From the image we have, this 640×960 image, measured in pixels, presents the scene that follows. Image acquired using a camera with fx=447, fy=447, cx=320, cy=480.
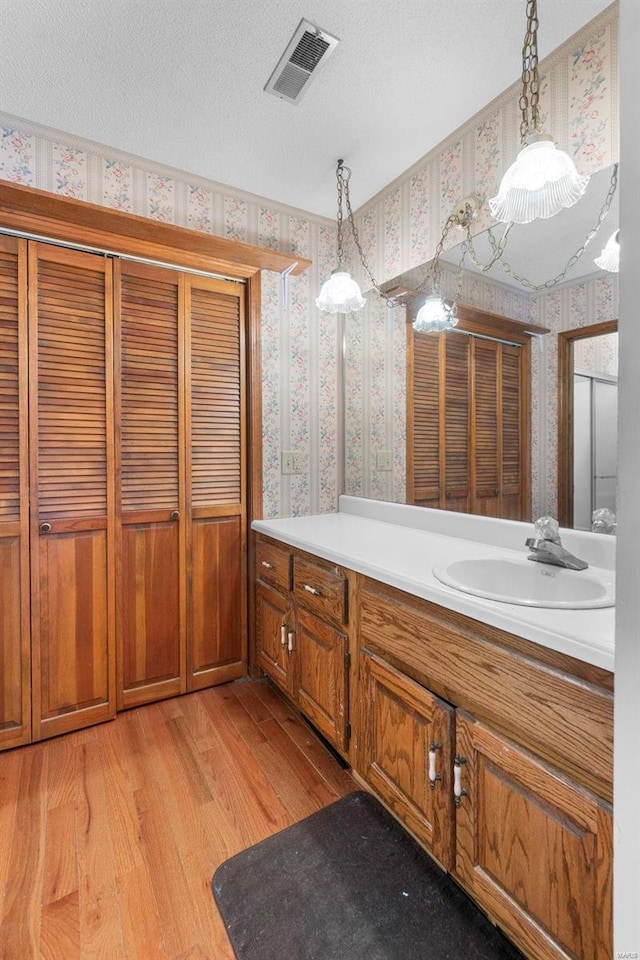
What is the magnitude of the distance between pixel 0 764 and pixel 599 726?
2064 millimetres

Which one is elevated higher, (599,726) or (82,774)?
(599,726)

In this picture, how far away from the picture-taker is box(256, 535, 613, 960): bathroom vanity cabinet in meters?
0.83

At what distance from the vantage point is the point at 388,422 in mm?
2230

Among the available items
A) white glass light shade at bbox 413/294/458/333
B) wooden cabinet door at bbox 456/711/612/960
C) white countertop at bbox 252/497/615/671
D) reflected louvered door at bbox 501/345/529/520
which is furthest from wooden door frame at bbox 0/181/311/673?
wooden cabinet door at bbox 456/711/612/960

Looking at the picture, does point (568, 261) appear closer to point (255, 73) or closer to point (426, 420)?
point (426, 420)

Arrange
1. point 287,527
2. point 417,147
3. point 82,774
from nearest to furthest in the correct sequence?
point 82,774
point 417,147
point 287,527

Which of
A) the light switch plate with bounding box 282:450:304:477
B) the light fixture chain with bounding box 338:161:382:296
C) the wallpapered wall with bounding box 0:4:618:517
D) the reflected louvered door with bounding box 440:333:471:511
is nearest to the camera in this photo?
the wallpapered wall with bounding box 0:4:618:517

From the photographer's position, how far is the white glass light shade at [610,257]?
1.30 m

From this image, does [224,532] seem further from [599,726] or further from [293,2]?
[293,2]

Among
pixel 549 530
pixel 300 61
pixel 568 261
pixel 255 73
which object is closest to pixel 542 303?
pixel 568 261

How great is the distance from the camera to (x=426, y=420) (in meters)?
1.98

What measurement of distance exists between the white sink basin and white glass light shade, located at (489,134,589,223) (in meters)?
1.08

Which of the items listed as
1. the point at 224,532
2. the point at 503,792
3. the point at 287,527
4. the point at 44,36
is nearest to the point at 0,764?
the point at 224,532

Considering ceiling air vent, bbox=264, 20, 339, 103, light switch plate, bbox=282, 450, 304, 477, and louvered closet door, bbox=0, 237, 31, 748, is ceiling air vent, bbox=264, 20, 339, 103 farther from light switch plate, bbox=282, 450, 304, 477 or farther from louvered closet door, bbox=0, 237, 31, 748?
light switch plate, bbox=282, 450, 304, 477
